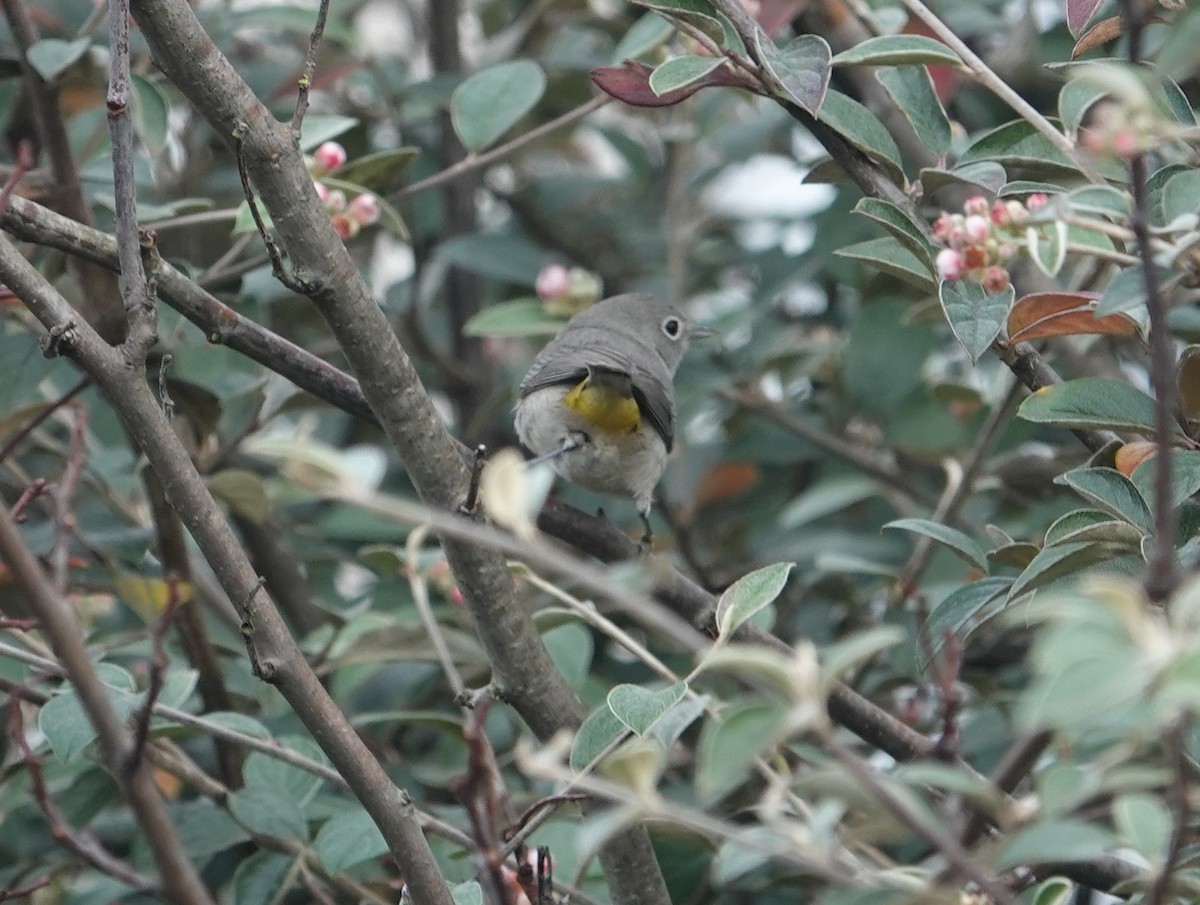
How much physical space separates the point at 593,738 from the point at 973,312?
70cm

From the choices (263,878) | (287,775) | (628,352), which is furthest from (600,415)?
(263,878)

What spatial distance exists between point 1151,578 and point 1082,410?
75cm

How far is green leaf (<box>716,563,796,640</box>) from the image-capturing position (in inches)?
66.7

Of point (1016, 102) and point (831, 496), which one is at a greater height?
point (1016, 102)

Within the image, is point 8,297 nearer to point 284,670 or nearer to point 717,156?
point 284,670

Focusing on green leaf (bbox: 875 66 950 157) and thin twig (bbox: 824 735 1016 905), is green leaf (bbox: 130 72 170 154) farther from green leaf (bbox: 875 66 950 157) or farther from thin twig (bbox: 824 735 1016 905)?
thin twig (bbox: 824 735 1016 905)

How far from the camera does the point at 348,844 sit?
198cm

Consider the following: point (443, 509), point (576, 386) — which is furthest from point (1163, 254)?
point (576, 386)

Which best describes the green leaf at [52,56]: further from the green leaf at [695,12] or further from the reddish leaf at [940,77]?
the reddish leaf at [940,77]

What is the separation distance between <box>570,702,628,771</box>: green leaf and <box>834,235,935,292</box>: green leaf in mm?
674

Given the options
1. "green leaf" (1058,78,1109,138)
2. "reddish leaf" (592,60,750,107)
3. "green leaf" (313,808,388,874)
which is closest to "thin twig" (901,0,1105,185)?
"green leaf" (1058,78,1109,138)

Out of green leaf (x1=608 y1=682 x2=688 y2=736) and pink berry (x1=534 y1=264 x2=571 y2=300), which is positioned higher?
green leaf (x1=608 y1=682 x2=688 y2=736)

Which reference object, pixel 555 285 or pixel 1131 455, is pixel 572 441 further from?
pixel 1131 455

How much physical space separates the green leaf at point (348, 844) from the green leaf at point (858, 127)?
1146mm
